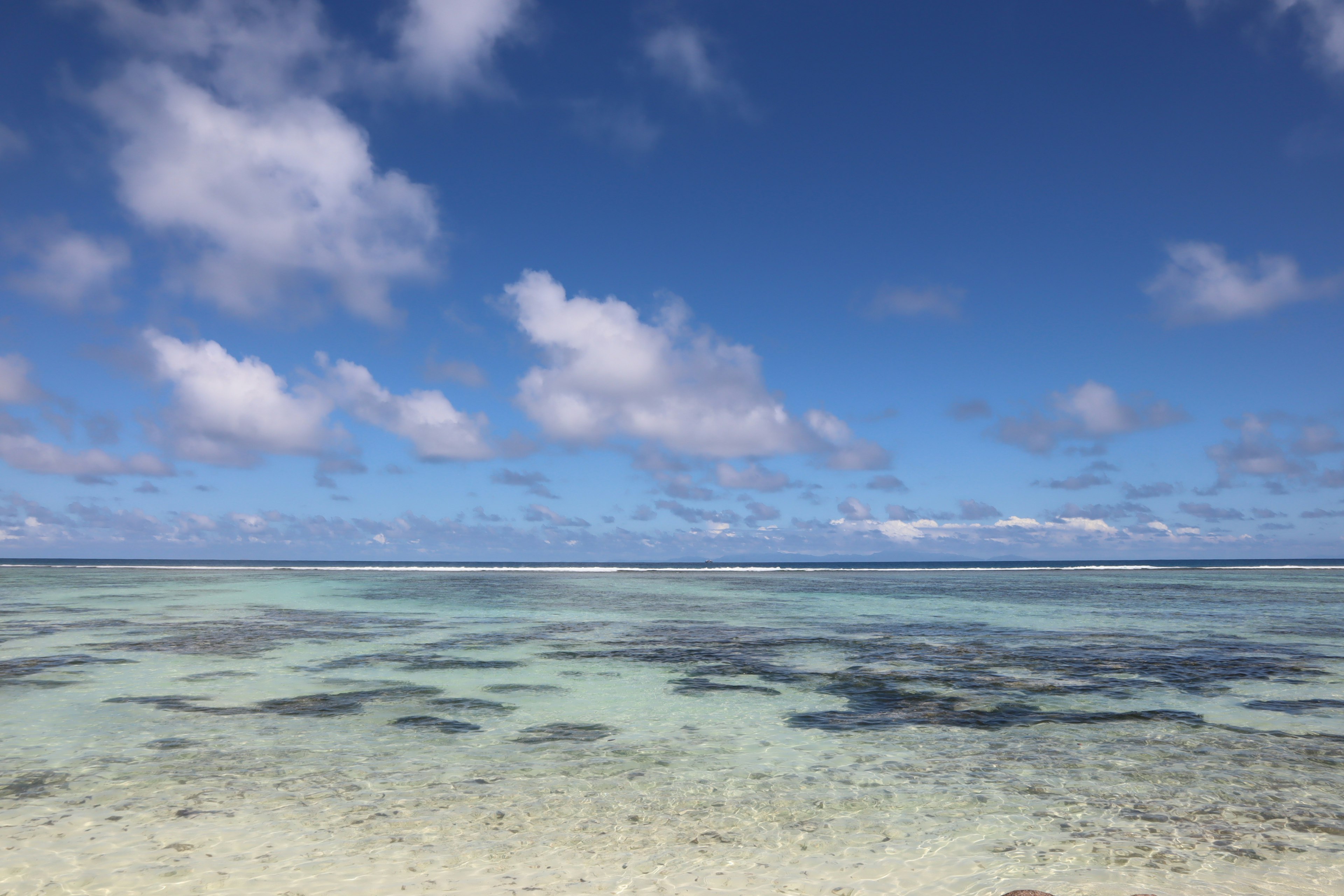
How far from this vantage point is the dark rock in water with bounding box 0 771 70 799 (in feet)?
25.8

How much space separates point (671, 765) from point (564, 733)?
2184 millimetres

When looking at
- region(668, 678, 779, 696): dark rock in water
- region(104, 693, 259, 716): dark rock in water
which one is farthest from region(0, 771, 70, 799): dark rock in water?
region(668, 678, 779, 696): dark rock in water

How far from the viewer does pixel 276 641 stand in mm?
21141

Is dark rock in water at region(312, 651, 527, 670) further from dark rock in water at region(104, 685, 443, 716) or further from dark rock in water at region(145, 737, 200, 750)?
dark rock in water at region(145, 737, 200, 750)

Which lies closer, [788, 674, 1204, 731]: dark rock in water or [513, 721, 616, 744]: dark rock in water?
[513, 721, 616, 744]: dark rock in water

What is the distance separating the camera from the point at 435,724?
1120cm

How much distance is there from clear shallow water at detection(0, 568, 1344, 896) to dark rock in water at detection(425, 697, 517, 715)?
0.08m

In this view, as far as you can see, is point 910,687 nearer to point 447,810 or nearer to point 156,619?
point 447,810

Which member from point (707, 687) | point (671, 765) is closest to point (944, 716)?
point (707, 687)

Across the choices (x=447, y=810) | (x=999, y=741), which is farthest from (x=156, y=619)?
(x=999, y=741)

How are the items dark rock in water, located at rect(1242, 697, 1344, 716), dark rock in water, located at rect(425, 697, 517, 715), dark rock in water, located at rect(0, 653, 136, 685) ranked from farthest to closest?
dark rock in water, located at rect(0, 653, 136, 685) < dark rock in water, located at rect(425, 697, 517, 715) < dark rock in water, located at rect(1242, 697, 1344, 716)

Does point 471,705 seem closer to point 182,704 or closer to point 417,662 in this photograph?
point 182,704

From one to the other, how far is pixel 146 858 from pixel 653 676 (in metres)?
10.1

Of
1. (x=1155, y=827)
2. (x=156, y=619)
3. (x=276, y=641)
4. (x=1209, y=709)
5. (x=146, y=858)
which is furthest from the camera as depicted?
(x=156, y=619)
